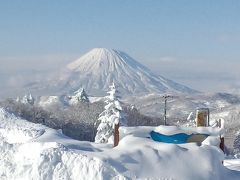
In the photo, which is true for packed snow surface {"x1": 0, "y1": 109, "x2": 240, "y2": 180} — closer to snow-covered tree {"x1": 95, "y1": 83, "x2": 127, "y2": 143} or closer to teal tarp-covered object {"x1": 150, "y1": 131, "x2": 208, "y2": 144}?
teal tarp-covered object {"x1": 150, "y1": 131, "x2": 208, "y2": 144}

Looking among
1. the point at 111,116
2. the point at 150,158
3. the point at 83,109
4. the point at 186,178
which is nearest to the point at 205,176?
the point at 186,178

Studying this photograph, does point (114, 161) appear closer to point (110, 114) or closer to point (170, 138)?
point (170, 138)

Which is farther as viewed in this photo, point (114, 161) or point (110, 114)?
point (110, 114)

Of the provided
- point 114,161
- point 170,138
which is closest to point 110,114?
point 170,138

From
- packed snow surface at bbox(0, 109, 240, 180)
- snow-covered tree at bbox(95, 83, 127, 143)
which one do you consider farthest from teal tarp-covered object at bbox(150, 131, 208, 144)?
snow-covered tree at bbox(95, 83, 127, 143)

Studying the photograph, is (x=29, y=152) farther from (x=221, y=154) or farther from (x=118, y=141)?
(x=221, y=154)

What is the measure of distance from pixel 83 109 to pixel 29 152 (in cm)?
7881

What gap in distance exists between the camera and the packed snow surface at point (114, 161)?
1617 cm

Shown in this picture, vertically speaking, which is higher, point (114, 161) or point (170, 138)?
point (170, 138)

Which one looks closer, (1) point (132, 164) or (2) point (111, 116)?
(1) point (132, 164)

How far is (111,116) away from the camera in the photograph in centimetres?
4044

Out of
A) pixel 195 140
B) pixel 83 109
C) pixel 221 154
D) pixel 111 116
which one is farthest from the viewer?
pixel 83 109

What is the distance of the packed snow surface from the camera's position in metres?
16.2

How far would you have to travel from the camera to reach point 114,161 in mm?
16594
